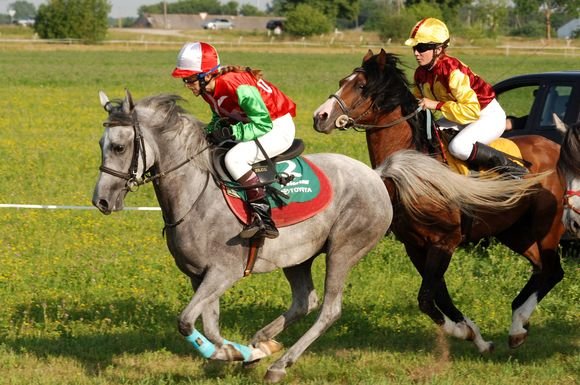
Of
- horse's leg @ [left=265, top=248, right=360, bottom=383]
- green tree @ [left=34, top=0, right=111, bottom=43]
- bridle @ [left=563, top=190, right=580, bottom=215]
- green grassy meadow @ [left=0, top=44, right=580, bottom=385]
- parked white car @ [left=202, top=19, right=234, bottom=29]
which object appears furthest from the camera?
parked white car @ [left=202, top=19, right=234, bottom=29]

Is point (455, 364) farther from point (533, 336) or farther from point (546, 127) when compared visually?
point (546, 127)

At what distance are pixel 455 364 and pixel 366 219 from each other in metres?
1.42

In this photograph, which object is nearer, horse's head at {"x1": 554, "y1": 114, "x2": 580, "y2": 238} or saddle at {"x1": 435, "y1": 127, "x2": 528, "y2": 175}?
horse's head at {"x1": 554, "y1": 114, "x2": 580, "y2": 238}

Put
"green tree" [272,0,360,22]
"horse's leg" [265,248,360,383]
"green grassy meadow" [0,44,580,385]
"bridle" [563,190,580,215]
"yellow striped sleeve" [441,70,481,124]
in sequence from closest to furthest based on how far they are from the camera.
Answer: "bridle" [563,190,580,215], "horse's leg" [265,248,360,383], "green grassy meadow" [0,44,580,385], "yellow striped sleeve" [441,70,481,124], "green tree" [272,0,360,22]

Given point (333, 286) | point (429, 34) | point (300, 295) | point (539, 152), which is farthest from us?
point (539, 152)

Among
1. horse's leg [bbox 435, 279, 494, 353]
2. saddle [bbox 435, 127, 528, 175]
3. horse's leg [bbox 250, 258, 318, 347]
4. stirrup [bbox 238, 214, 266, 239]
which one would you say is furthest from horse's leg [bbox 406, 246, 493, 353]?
stirrup [bbox 238, 214, 266, 239]

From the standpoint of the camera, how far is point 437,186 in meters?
7.80

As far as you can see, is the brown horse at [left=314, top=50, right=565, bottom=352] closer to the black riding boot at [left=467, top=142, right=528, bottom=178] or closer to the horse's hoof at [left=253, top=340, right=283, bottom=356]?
the black riding boot at [left=467, top=142, right=528, bottom=178]

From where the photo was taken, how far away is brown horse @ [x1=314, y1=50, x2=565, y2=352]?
26.7 feet

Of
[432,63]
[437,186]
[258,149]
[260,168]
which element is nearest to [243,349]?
[260,168]

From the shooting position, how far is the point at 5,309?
29.7 ft

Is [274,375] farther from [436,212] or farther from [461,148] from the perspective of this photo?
[461,148]

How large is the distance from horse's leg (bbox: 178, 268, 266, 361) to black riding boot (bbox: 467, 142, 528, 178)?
262cm

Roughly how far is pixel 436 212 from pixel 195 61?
8.27 feet
